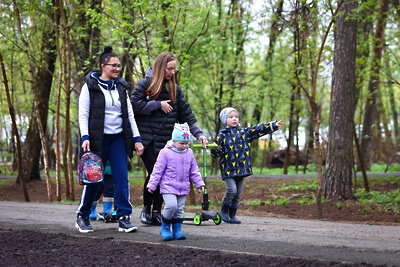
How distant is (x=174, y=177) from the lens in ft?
18.3

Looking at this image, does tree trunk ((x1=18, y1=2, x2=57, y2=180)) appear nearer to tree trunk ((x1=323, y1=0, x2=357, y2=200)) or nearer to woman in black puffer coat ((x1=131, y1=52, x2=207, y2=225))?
tree trunk ((x1=323, y1=0, x2=357, y2=200))

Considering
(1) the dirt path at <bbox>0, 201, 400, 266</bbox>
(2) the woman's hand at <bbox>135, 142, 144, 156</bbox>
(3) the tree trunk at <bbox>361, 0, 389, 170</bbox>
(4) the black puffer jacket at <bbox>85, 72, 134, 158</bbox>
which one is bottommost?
(1) the dirt path at <bbox>0, 201, 400, 266</bbox>

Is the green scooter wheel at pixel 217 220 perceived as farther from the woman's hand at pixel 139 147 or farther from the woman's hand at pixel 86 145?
the woman's hand at pixel 86 145

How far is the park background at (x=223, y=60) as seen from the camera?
11.1 meters

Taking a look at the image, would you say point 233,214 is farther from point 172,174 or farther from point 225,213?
point 172,174

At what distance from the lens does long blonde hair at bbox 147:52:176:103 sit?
21.7ft

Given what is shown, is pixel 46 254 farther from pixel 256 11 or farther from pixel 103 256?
pixel 256 11

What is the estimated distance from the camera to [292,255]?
462cm

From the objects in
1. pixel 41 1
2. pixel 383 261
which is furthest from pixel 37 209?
pixel 383 261

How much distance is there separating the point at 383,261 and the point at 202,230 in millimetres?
2670

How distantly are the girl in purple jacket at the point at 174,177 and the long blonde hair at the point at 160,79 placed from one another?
122 centimetres

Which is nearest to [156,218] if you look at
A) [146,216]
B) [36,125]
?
[146,216]

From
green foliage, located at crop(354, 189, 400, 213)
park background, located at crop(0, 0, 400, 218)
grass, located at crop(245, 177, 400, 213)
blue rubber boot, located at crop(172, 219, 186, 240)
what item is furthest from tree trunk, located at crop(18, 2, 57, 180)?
blue rubber boot, located at crop(172, 219, 186, 240)

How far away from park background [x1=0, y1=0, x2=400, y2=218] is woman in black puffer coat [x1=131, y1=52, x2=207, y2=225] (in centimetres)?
282
